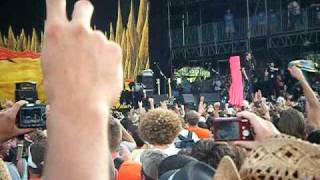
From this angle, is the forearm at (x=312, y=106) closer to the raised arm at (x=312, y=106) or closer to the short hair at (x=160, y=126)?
the raised arm at (x=312, y=106)

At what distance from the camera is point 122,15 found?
18297 mm

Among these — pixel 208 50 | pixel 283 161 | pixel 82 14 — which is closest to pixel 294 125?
pixel 283 161

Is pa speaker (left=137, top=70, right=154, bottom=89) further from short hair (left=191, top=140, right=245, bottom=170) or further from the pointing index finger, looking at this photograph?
the pointing index finger

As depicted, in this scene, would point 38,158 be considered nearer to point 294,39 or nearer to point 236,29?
point 294,39

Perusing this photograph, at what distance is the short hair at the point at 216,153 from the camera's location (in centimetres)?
221

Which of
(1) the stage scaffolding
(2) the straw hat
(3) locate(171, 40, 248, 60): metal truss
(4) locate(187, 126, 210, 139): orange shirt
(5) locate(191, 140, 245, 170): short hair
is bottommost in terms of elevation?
(4) locate(187, 126, 210, 139): orange shirt

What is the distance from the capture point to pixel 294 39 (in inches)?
670

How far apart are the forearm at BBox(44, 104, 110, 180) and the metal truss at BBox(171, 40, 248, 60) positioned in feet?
55.7

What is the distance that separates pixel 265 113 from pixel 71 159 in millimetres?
4405

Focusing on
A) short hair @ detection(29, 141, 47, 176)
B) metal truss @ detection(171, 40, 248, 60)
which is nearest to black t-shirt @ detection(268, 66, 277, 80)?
metal truss @ detection(171, 40, 248, 60)

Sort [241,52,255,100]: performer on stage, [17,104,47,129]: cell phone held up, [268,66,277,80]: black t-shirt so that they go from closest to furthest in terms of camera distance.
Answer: [17,104,47,129]: cell phone held up, [241,52,255,100]: performer on stage, [268,66,277,80]: black t-shirt

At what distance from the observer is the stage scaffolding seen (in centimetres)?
1677

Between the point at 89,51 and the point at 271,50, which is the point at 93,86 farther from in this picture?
the point at 271,50

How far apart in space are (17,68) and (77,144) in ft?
53.0
